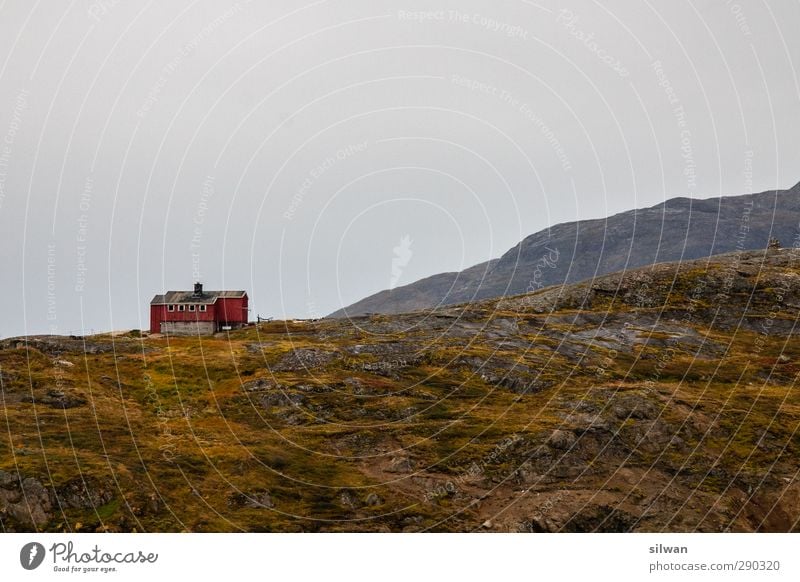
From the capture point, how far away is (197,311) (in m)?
119

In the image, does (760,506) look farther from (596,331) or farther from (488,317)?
(488,317)

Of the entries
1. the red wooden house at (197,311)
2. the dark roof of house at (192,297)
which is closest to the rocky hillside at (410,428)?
the red wooden house at (197,311)

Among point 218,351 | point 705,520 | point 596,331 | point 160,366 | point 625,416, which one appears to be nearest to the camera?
point 705,520

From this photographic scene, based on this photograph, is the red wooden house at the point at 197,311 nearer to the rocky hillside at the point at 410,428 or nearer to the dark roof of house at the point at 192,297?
the dark roof of house at the point at 192,297

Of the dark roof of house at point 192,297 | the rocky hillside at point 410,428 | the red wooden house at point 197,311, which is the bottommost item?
the rocky hillside at point 410,428

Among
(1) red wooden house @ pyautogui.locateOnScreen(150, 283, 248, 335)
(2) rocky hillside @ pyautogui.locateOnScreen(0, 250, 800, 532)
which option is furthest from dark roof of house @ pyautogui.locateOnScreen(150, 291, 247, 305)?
(2) rocky hillside @ pyautogui.locateOnScreen(0, 250, 800, 532)

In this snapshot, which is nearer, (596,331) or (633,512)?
(633,512)

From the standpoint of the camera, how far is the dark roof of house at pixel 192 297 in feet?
393

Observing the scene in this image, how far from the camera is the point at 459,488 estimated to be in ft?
205

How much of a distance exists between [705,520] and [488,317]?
6551 centimetres

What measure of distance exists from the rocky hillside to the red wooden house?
21.4 feet

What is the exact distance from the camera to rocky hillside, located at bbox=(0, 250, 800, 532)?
5628cm

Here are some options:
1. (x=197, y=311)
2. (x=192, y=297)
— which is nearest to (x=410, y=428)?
(x=197, y=311)

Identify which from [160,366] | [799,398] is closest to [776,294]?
[799,398]
